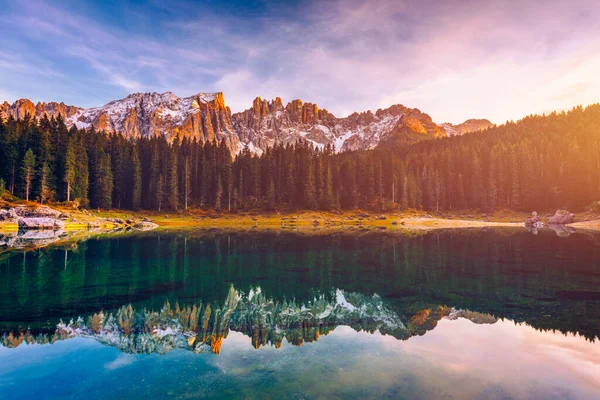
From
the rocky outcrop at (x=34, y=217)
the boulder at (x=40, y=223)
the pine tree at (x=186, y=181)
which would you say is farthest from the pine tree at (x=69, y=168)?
the pine tree at (x=186, y=181)

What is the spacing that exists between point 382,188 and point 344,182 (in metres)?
13.8

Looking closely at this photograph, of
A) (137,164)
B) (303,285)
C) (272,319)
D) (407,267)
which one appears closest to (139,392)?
(272,319)

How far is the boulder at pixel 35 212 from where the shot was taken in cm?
6089

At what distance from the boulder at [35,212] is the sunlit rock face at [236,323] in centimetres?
6064

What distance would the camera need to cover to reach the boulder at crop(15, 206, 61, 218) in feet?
200

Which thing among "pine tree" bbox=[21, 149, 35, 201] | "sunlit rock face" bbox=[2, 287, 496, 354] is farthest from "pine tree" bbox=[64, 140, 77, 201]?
"sunlit rock face" bbox=[2, 287, 496, 354]

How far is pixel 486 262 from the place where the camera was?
29.9 metres

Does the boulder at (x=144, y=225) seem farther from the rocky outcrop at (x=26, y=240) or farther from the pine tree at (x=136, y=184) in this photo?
the rocky outcrop at (x=26, y=240)

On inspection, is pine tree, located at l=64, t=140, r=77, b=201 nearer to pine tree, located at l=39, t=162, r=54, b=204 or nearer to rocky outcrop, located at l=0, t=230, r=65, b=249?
pine tree, located at l=39, t=162, r=54, b=204

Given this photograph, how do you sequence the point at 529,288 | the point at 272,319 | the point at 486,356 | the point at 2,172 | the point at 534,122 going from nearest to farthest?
the point at 486,356 < the point at 272,319 < the point at 529,288 < the point at 2,172 < the point at 534,122

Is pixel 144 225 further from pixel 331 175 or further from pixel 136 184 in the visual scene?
pixel 331 175

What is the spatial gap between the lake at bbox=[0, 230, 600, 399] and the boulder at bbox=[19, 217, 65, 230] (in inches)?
1664

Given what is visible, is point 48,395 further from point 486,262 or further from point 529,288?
point 486,262

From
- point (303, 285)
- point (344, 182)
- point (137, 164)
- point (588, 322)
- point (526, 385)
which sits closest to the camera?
point (526, 385)
